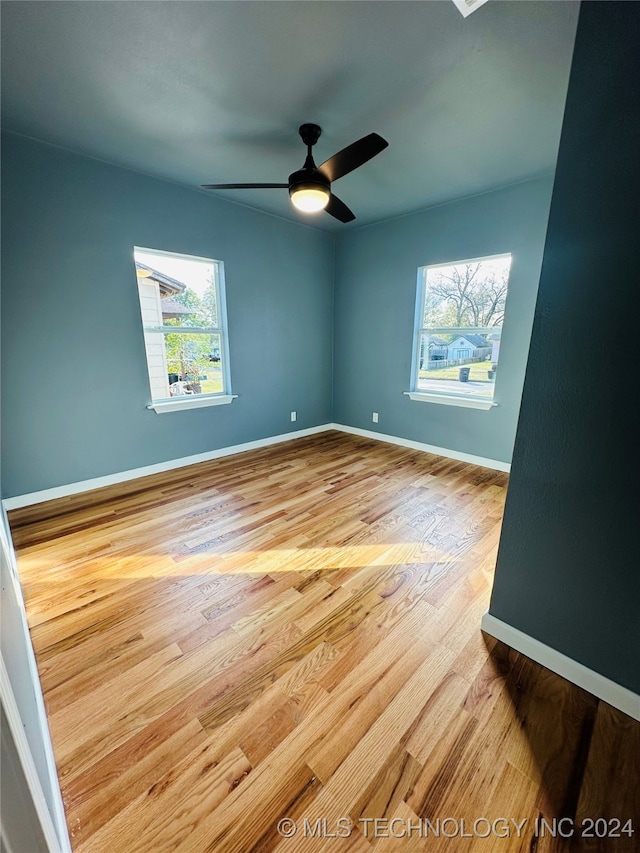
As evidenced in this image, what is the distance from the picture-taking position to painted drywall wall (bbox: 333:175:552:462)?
3.08 meters

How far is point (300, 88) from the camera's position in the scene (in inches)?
73.2

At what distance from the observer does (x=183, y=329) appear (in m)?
3.33

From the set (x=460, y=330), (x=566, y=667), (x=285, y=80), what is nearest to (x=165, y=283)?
(x=285, y=80)

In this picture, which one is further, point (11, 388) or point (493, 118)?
point (11, 388)

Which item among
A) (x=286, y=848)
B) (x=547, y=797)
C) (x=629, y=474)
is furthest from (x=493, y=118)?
(x=286, y=848)

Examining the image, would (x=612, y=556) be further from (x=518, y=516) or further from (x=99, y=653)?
(x=99, y=653)

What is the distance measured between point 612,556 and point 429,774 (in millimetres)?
952

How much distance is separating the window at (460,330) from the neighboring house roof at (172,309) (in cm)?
259

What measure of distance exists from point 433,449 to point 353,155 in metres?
3.03

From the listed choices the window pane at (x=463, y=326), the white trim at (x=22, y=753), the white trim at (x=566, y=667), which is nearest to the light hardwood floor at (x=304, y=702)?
the white trim at (x=566, y=667)

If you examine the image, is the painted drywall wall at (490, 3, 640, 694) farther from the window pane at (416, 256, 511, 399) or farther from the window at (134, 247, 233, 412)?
the window at (134, 247, 233, 412)

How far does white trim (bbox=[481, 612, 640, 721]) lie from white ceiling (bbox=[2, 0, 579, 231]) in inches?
106

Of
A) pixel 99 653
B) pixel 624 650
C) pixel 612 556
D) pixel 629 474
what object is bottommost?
pixel 99 653

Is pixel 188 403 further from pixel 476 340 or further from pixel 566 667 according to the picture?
pixel 566 667
